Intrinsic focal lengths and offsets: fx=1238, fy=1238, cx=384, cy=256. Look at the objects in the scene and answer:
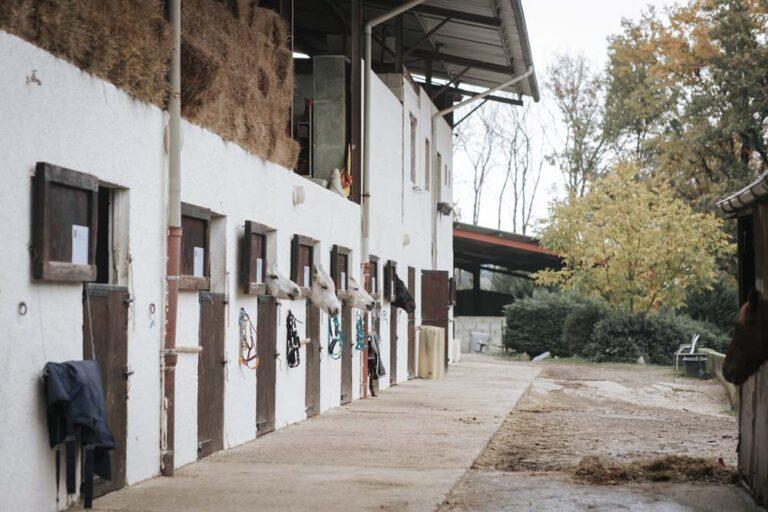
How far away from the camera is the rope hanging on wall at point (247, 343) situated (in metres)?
12.3

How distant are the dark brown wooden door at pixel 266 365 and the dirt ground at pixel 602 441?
7.94 feet

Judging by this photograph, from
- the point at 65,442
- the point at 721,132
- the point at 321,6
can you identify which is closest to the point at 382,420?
the point at 65,442

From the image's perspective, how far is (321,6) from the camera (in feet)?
71.1

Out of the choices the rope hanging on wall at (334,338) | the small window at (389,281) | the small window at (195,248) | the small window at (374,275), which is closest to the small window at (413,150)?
the small window at (389,281)

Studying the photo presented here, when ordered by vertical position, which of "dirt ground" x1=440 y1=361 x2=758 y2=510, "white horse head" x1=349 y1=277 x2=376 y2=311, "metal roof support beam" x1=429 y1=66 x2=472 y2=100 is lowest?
"dirt ground" x1=440 y1=361 x2=758 y2=510

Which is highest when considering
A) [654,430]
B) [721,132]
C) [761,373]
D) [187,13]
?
[721,132]

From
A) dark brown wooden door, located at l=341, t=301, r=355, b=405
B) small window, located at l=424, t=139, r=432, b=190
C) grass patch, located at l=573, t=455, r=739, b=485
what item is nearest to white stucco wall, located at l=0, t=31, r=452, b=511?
dark brown wooden door, located at l=341, t=301, r=355, b=405

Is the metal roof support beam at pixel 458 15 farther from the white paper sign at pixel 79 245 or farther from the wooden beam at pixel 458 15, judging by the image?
the white paper sign at pixel 79 245

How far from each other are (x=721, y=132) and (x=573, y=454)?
26672 millimetres

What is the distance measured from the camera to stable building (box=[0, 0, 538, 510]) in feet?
24.5

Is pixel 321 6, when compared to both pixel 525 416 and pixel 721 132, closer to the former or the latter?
pixel 525 416

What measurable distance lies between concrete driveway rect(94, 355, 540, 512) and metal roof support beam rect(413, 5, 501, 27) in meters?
7.18

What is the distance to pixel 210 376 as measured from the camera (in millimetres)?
11281

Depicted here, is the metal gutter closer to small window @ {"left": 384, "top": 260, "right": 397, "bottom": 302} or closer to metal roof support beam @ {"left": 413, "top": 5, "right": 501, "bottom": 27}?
small window @ {"left": 384, "top": 260, "right": 397, "bottom": 302}
